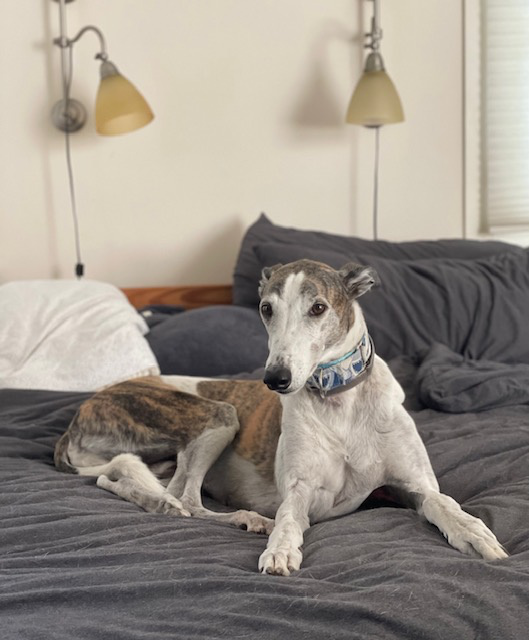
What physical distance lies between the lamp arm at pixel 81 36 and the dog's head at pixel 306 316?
2.01 m

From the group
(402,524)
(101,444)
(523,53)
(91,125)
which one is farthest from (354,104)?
(402,524)

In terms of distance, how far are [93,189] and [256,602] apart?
2863mm

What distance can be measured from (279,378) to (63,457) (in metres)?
0.80

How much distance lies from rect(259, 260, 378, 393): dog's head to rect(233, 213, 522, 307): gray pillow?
5.03ft

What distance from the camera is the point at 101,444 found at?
210cm

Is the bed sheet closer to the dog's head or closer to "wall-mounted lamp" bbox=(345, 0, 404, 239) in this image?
the dog's head

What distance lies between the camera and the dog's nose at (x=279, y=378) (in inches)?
61.9

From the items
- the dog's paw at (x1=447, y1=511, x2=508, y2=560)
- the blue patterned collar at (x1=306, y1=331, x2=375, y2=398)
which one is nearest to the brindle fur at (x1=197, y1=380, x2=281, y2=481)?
the blue patterned collar at (x1=306, y1=331, x2=375, y2=398)

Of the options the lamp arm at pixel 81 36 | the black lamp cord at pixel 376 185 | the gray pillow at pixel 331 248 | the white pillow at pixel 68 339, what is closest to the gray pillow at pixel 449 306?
the gray pillow at pixel 331 248

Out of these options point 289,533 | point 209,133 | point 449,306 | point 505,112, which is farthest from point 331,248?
point 289,533

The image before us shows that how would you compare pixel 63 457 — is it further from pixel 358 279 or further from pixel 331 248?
pixel 331 248

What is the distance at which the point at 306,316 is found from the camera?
5.56ft

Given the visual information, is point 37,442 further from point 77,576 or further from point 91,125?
point 91,125

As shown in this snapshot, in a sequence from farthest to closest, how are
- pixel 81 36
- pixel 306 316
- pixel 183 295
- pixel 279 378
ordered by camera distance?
pixel 183 295, pixel 81 36, pixel 306 316, pixel 279 378
